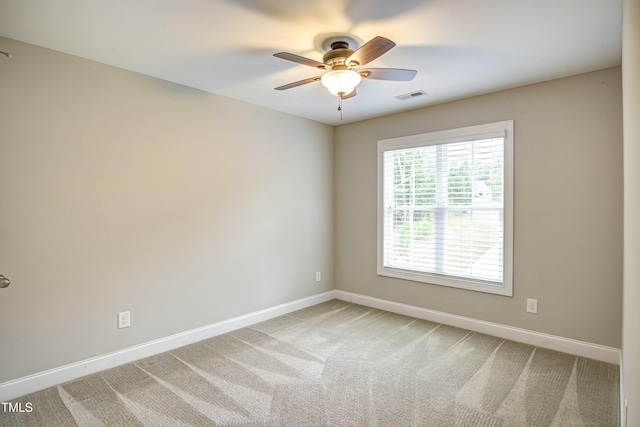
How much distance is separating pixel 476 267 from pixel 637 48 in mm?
2710

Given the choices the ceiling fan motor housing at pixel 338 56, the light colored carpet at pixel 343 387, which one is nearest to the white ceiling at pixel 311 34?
the ceiling fan motor housing at pixel 338 56

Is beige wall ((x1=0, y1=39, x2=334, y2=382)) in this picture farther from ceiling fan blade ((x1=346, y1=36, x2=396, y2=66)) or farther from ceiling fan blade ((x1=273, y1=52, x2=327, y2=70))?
ceiling fan blade ((x1=346, y1=36, x2=396, y2=66))

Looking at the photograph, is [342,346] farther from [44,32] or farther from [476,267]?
[44,32]

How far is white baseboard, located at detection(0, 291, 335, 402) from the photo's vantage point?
2355mm

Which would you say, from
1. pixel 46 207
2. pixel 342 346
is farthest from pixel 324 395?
pixel 46 207

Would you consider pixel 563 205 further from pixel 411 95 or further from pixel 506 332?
pixel 411 95

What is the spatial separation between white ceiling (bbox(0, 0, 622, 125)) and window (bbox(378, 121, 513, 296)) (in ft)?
2.47

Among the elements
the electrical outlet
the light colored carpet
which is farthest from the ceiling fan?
the electrical outlet

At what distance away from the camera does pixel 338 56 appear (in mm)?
2295

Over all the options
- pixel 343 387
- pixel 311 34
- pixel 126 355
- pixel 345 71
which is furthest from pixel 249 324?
pixel 311 34

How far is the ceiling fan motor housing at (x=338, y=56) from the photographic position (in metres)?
2.28

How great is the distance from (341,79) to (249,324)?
278 centimetres

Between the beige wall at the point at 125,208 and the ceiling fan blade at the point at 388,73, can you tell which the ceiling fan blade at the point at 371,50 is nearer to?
the ceiling fan blade at the point at 388,73

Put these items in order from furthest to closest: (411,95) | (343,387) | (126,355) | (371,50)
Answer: (411,95), (126,355), (343,387), (371,50)
